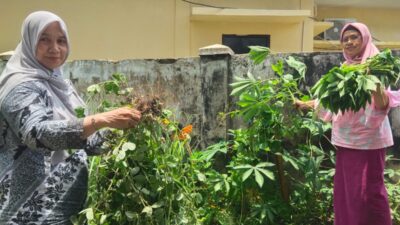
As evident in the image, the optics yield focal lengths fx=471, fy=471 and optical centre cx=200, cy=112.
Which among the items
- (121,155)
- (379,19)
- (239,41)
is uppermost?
(379,19)

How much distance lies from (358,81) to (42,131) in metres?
1.61

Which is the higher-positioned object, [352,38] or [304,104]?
[352,38]

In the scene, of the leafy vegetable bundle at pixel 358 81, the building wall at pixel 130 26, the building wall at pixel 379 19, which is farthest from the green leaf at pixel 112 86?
the building wall at pixel 379 19

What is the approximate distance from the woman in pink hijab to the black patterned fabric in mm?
1617

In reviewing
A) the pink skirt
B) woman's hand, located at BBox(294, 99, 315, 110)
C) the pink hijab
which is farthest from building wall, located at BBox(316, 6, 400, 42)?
the pink skirt

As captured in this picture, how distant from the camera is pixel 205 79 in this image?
392cm

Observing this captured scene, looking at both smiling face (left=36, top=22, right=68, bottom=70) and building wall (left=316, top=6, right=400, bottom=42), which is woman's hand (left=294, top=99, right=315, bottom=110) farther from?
building wall (left=316, top=6, right=400, bottom=42)

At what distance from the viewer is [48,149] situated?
5.45 feet

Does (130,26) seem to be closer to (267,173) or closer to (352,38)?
(267,173)

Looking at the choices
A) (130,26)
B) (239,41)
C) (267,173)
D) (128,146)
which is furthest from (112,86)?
(239,41)

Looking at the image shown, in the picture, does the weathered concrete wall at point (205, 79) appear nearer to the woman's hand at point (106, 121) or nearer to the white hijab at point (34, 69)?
the white hijab at point (34, 69)

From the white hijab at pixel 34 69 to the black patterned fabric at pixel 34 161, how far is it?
51 millimetres

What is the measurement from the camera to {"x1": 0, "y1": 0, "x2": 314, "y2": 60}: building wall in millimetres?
7027

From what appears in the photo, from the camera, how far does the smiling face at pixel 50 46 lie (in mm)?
1812
